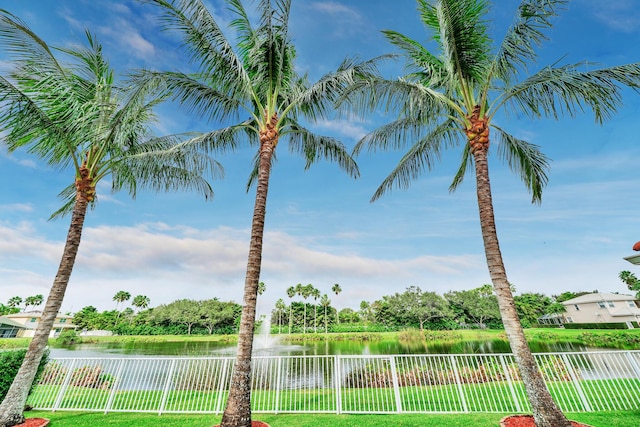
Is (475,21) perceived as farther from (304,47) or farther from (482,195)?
(304,47)

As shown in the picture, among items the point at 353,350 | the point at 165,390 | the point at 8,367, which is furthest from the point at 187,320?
the point at 165,390

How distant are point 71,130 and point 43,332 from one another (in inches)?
182

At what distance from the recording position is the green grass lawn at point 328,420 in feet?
18.9

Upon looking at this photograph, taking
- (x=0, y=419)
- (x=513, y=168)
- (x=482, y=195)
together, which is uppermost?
(x=513, y=168)

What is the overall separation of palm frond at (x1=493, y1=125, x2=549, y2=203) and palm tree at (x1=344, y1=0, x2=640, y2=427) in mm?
33

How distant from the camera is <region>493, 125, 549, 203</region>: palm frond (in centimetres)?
768

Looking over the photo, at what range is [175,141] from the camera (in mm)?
8555

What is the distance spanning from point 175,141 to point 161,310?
54562 mm

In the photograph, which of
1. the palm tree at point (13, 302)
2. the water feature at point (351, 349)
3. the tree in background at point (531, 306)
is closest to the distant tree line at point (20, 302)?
the palm tree at point (13, 302)

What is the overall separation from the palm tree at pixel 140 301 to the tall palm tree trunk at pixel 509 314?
86433mm

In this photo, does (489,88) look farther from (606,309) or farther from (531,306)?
(531,306)

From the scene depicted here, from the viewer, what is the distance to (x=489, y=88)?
670 centimetres

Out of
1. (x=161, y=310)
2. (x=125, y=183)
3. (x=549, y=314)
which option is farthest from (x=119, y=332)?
(x=549, y=314)

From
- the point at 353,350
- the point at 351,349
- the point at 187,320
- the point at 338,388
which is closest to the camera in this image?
the point at 338,388
